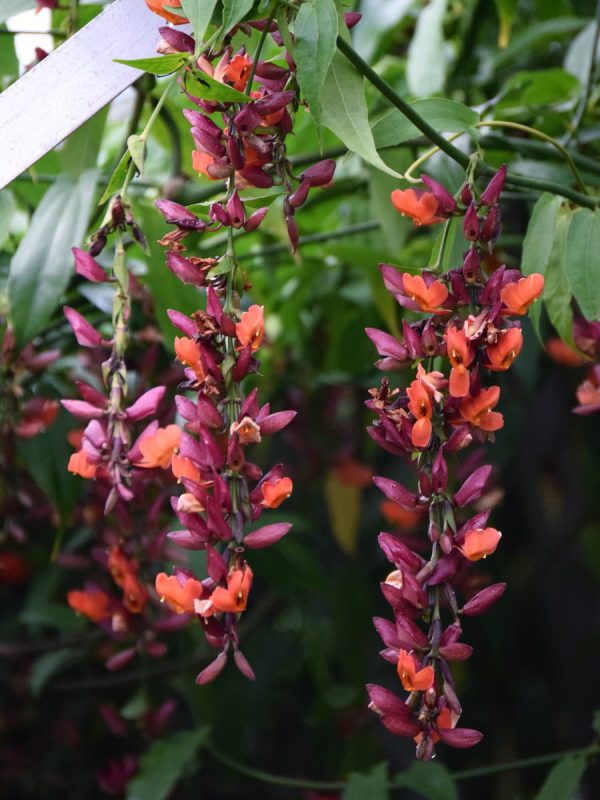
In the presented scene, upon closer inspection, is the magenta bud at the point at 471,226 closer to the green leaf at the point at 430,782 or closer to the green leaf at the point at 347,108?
the green leaf at the point at 347,108

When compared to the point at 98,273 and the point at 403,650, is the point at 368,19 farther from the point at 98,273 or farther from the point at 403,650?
the point at 403,650

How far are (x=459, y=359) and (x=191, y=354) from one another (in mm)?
111

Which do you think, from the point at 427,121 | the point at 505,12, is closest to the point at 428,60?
the point at 505,12

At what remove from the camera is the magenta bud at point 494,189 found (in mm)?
461

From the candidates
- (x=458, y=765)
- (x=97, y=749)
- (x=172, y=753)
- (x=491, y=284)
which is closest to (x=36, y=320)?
(x=491, y=284)

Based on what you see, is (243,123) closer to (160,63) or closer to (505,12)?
(160,63)

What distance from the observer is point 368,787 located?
714mm

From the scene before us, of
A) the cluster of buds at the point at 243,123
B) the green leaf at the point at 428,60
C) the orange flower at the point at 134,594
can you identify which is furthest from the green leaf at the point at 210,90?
the green leaf at the point at 428,60

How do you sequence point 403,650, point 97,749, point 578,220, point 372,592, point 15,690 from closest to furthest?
point 403,650, point 578,220, point 15,690, point 97,749, point 372,592

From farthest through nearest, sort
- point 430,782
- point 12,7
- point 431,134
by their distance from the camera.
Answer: point 430,782 → point 12,7 → point 431,134

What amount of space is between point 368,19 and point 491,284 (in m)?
0.54

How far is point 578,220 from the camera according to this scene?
548 millimetres

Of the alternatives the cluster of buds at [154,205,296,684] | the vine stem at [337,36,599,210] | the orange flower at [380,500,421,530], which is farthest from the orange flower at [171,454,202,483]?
the orange flower at [380,500,421,530]

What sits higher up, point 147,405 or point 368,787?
point 147,405
